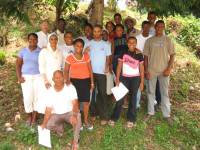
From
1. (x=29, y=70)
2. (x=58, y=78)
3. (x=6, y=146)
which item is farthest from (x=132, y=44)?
(x=6, y=146)

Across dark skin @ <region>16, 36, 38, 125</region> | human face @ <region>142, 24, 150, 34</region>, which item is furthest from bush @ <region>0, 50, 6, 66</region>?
human face @ <region>142, 24, 150, 34</region>

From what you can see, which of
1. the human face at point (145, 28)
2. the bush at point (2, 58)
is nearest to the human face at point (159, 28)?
the human face at point (145, 28)

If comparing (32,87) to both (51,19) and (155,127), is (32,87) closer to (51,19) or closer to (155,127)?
(155,127)

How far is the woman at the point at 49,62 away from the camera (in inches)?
265

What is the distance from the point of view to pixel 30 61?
6875mm

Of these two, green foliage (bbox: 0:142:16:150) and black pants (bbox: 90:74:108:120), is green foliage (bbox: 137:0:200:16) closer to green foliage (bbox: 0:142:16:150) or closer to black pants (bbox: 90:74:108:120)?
black pants (bbox: 90:74:108:120)


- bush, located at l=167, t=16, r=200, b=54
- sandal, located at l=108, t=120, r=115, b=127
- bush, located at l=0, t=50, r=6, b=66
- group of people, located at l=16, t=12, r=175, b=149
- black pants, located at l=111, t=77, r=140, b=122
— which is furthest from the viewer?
bush, located at l=167, t=16, r=200, b=54

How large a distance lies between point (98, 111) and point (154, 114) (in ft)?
3.72

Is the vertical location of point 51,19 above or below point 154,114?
above

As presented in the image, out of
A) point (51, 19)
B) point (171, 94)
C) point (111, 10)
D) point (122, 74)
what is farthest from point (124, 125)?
point (111, 10)

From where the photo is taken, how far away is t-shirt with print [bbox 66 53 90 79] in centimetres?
673

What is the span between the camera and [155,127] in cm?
766

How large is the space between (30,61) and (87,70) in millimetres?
906

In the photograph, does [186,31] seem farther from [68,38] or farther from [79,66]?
[79,66]
